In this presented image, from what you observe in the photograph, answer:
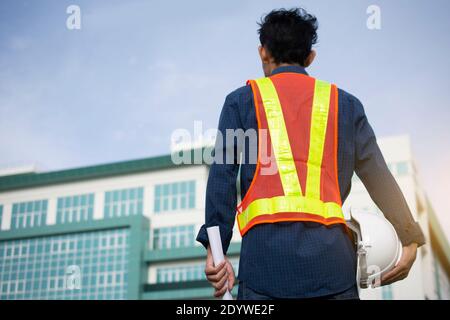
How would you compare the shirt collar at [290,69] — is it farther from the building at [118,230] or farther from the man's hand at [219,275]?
the building at [118,230]

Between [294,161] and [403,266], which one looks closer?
[294,161]

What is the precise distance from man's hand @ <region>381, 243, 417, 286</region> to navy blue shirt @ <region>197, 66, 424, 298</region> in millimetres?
37

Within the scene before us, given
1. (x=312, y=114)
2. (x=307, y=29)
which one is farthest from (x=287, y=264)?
(x=307, y=29)

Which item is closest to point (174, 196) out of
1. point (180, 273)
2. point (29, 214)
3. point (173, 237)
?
point (173, 237)

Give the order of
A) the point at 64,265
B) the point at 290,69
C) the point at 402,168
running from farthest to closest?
the point at 64,265, the point at 402,168, the point at 290,69

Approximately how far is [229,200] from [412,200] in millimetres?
43935

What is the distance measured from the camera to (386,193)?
2.77 m

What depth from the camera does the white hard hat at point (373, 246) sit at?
2586 millimetres

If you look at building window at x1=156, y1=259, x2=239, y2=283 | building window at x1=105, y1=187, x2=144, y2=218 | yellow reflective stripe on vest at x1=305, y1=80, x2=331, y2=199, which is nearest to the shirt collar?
yellow reflective stripe on vest at x1=305, y1=80, x2=331, y2=199

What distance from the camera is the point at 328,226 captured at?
2.54 meters

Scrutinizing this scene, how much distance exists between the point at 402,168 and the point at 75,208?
77.6 ft

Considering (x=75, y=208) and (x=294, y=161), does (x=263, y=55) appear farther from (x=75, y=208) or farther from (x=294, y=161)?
(x=75, y=208)

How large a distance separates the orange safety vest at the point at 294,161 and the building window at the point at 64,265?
4186 centimetres

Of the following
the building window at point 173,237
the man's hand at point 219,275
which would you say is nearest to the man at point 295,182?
the man's hand at point 219,275
